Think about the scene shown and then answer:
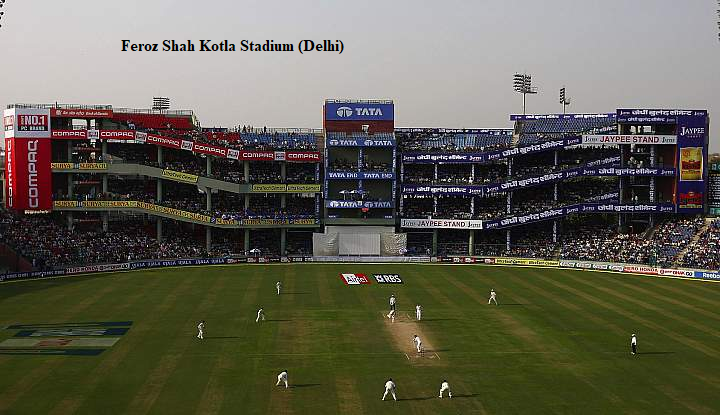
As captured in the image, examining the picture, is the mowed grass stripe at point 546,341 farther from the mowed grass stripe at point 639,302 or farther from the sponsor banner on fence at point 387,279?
the sponsor banner on fence at point 387,279

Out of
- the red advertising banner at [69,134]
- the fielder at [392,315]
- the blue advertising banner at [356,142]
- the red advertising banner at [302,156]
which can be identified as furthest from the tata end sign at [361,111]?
the fielder at [392,315]

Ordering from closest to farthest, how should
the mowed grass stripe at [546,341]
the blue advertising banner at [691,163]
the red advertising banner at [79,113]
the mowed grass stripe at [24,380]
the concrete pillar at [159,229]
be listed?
1. the mowed grass stripe at [24,380]
2. the mowed grass stripe at [546,341]
3. the red advertising banner at [79,113]
4. the blue advertising banner at [691,163]
5. the concrete pillar at [159,229]

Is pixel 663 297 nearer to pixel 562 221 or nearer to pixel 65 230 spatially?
pixel 562 221

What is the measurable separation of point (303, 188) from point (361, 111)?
478 inches

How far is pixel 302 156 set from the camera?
87.1 metres

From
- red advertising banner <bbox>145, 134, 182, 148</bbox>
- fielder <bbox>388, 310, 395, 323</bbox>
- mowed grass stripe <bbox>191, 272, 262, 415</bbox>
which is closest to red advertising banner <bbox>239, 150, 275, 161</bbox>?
red advertising banner <bbox>145, 134, 182, 148</bbox>

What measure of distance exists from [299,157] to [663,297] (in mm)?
43298

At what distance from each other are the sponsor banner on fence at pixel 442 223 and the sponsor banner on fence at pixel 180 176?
948 inches

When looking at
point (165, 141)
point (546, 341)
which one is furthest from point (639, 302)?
point (165, 141)

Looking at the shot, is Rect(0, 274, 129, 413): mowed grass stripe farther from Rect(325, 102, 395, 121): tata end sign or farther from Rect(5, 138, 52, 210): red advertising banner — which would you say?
Rect(325, 102, 395, 121): tata end sign

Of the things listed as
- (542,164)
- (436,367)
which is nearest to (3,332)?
(436,367)

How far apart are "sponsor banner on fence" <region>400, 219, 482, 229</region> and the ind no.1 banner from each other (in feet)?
129

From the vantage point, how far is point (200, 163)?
297 ft

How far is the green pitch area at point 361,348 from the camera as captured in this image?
31.5m
